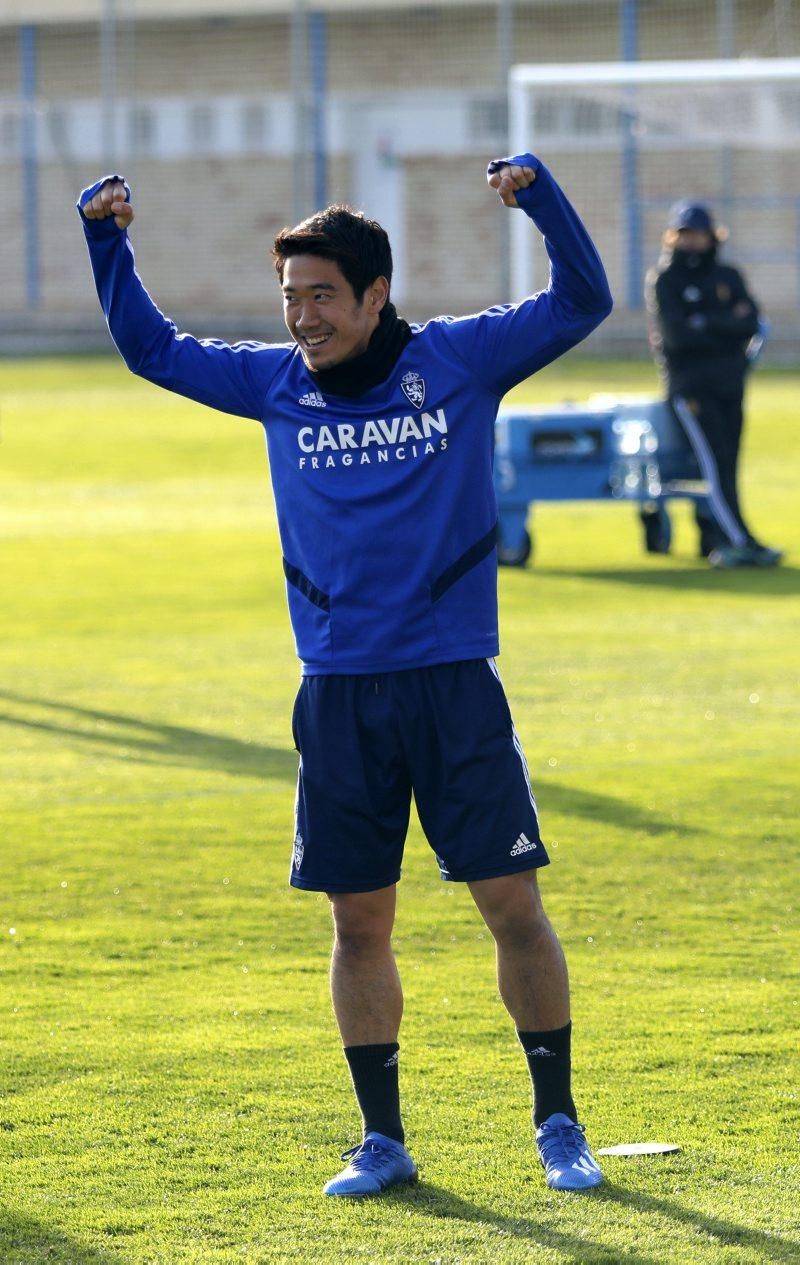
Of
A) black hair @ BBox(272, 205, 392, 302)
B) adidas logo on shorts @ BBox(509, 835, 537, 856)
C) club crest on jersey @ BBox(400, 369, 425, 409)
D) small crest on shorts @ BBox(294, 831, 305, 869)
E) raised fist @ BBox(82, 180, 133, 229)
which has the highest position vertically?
raised fist @ BBox(82, 180, 133, 229)

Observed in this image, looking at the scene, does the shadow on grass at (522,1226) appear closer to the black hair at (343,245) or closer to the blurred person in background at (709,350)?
the black hair at (343,245)

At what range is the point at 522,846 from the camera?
4.04 m

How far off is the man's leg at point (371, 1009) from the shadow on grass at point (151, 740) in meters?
4.09

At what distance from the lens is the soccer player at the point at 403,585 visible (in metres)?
4.03

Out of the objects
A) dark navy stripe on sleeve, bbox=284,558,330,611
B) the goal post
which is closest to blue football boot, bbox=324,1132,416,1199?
dark navy stripe on sleeve, bbox=284,558,330,611

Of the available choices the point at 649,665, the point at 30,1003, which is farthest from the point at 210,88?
the point at 30,1003

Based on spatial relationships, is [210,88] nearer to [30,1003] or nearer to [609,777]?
[609,777]

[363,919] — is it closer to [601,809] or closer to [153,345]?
[153,345]

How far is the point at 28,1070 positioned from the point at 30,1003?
22.2 inches

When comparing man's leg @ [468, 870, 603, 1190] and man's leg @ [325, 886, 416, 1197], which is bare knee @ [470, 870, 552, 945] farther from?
man's leg @ [325, 886, 416, 1197]

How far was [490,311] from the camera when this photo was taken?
408cm

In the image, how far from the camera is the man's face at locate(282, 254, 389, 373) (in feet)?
13.1

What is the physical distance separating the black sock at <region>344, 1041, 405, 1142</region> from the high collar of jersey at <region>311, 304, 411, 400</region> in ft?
4.22

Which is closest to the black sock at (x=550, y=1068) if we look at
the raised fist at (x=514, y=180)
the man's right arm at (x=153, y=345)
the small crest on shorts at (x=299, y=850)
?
the small crest on shorts at (x=299, y=850)
